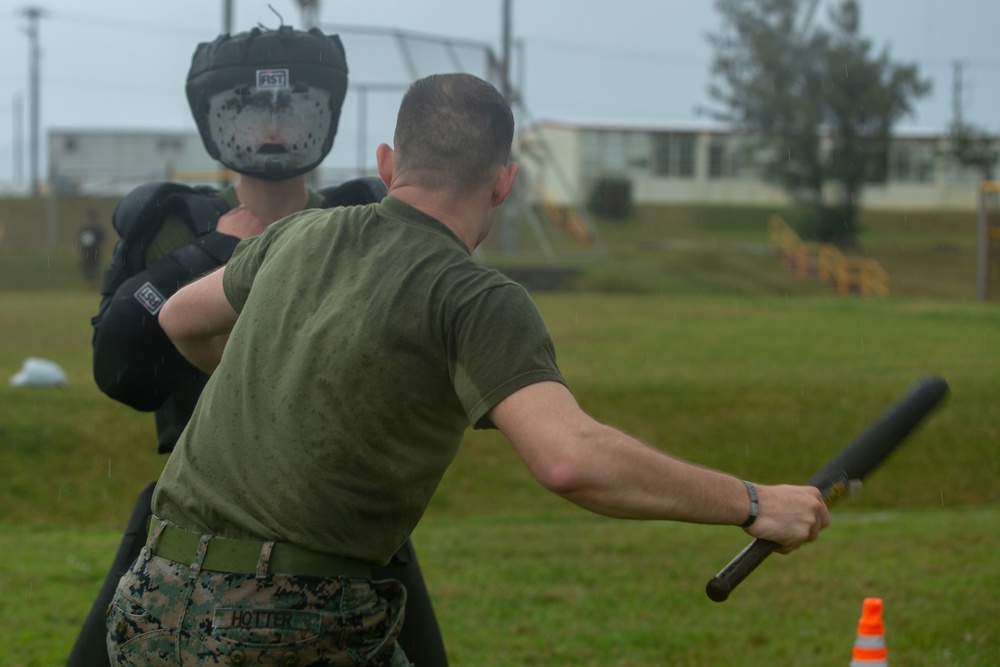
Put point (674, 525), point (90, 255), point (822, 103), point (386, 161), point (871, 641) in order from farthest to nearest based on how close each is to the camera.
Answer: point (822, 103), point (90, 255), point (674, 525), point (871, 641), point (386, 161)

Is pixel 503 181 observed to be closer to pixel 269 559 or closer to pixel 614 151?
pixel 269 559

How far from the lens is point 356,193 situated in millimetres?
3395

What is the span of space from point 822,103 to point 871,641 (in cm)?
4547

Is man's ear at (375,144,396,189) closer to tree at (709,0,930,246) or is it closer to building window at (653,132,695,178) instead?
tree at (709,0,930,246)

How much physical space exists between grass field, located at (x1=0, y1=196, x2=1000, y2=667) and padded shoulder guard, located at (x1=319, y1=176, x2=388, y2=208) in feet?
9.01

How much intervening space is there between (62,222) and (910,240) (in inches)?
1204

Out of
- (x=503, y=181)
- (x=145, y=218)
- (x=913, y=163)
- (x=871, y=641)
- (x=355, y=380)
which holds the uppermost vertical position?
(x=913, y=163)

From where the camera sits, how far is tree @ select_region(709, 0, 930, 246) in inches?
1837

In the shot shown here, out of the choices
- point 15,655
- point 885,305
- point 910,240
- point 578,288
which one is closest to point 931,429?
point 15,655

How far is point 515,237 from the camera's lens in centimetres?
3359

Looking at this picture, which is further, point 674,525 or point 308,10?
point 308,10

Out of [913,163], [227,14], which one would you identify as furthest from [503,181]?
[913,163]

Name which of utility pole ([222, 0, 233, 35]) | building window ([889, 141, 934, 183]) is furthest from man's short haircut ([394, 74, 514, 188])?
building window ([889, 141, 934, 183])

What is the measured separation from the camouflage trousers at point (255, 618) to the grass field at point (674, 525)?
3.27m
